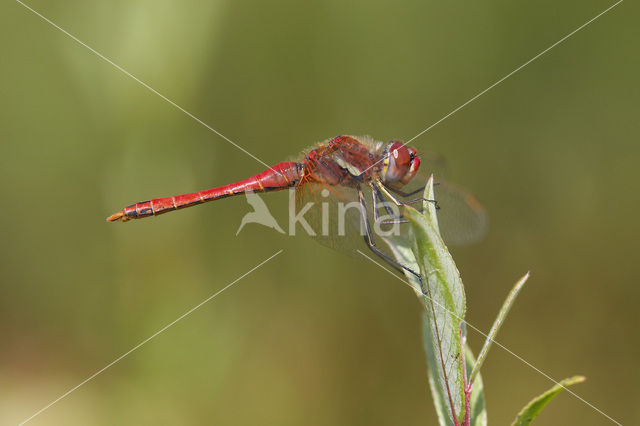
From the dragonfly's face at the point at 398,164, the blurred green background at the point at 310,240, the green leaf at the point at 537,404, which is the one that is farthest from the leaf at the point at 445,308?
the blurred green background at the point at 310,240

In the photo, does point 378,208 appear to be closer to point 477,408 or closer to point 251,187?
point 251,187

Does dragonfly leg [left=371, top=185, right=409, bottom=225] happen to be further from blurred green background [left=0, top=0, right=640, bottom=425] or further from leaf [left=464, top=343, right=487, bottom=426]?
leaf [left=464, top=343, right=487, bottom=426]

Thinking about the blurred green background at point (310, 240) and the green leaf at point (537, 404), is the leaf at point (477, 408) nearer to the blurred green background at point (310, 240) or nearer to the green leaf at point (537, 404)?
the green leaf at point (537, 404)

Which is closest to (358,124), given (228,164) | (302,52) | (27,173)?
(302,52)

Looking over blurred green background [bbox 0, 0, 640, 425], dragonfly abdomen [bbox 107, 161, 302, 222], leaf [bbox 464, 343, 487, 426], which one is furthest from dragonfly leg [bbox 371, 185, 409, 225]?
leaf [bbox 464, 343, 487, 426]

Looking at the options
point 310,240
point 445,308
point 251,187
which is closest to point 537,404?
point 445,308
